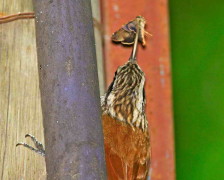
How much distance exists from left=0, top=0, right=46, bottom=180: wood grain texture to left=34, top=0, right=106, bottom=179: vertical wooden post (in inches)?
22.9

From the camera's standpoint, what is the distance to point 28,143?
268 centimetres

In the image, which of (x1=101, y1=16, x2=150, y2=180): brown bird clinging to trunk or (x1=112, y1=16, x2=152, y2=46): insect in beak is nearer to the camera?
(x1=112, y1=16, x2=152, y2=46): insect in beak

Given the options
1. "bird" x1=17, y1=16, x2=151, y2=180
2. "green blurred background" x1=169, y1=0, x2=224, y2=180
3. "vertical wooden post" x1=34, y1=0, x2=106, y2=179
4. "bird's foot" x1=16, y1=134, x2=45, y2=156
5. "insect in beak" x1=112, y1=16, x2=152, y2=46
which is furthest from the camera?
"green blurred background" x1=169, y1=0, x2=224, y2=180

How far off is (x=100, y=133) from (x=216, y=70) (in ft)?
4.03

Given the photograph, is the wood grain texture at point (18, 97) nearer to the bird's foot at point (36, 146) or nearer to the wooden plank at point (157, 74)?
the bird's foot at point (36, 146)

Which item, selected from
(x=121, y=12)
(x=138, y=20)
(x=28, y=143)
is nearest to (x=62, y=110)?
(x=28, y=143)

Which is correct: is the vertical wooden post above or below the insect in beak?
below

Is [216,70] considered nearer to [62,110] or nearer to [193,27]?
[193,27]

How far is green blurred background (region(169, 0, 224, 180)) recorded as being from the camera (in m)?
3.15

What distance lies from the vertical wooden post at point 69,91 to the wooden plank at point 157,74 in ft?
3.23

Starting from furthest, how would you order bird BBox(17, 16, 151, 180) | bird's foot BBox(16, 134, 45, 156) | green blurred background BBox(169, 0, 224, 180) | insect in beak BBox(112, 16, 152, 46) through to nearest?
green blurred background BBox(169, 0, 224, 180) < bird BBox(17, 16, 151, 180) < insect in beak BBox(112, 16, 152, 46) < bird's foot BBox(16, 134, 45, 156)

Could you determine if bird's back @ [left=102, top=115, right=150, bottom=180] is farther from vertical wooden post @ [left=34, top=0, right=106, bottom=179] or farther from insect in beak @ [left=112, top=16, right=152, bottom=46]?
vertical wooden post @ [left=34, top=0, right=106, bottom=179]

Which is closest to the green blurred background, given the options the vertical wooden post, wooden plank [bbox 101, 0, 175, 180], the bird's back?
wooden plank [bbox 101, 0, 175, 180]

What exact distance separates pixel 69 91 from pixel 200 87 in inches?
50.7
